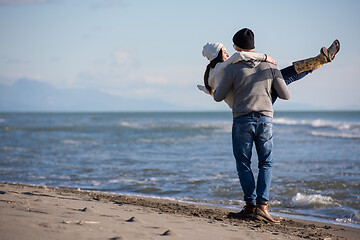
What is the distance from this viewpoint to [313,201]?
644cm

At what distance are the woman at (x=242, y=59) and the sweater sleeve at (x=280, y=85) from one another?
126 mm

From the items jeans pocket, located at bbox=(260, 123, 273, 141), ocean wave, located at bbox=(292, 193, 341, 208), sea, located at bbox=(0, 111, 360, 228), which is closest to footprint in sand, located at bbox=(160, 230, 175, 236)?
jeans pocket, located at bbox=(260, 123, 273, 141)

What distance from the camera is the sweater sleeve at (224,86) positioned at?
4.48 m

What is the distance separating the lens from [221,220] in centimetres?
459

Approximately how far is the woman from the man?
3.5 inches

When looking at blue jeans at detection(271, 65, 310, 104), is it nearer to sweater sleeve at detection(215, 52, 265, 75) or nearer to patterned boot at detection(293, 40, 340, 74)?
patterned boot at detection(293, 40, 340, 74)

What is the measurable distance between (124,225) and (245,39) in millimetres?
2297

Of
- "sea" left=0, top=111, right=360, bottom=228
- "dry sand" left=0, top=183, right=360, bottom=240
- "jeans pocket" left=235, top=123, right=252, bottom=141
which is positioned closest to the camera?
→ "dry sand" left=0, top=183, right=360, bottom=240

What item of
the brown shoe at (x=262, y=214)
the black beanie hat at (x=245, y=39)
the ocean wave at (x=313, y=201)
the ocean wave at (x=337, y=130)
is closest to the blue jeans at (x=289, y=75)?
the black beanie hat at (x=245, y=39)

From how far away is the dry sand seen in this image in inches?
128

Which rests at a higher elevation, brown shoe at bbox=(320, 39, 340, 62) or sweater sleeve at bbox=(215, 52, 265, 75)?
brown shoe at bbox=(320, 39, 340, 62)

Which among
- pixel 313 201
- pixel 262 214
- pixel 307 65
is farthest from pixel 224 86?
pixel 313 201

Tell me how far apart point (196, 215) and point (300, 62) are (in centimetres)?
207

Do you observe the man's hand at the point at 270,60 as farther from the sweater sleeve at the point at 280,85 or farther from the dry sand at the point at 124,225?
the dry sand at the point at 124,225
